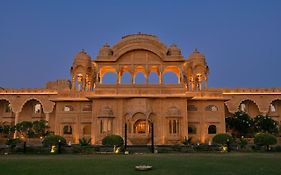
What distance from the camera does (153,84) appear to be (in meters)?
29.5

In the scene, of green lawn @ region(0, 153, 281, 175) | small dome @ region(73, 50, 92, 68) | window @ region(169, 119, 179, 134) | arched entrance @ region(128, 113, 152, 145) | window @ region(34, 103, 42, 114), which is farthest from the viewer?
window @ region(34, 103, 42, 114)

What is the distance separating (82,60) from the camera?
33.4 meters

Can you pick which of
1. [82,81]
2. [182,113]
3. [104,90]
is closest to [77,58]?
[82,81]

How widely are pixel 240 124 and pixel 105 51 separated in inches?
645

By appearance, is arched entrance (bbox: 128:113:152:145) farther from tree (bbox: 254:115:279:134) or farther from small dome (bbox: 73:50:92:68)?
tree (bbox: 254:115:279:134)

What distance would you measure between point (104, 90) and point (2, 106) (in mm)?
16711

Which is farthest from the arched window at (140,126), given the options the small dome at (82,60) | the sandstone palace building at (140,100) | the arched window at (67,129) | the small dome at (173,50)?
the small dome at (82,60)

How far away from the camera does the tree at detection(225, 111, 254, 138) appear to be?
31734 mm

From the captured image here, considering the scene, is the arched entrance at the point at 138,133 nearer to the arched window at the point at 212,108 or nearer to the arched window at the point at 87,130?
the arched window at the point at 87,130

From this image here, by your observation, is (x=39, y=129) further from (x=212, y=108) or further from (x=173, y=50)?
(x=212, y=108)

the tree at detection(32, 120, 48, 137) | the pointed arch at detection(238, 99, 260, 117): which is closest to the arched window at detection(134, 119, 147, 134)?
the tree at detection(32, 120, 48, 137)

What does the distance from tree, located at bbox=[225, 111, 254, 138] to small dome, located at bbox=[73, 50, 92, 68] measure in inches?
668

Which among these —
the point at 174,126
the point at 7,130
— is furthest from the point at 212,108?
the point at 7,130

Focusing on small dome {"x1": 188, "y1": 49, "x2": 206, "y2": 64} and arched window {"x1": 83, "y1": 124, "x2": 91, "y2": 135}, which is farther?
small dome {"x1": 188, "y1": 49, "x2": 206, "y2": 64}
